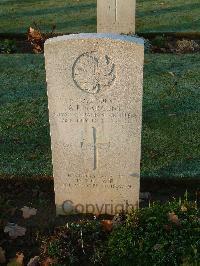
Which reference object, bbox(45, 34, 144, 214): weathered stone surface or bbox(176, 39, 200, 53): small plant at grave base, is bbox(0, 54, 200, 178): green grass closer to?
bbox(176, 39, 200, 53): small plant at grave base

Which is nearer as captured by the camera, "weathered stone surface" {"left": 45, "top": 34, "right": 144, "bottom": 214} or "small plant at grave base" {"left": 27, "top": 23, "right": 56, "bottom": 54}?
"weathered stone surface" {"left": 45, "top": 34, "right": 144, "bottom": 214}

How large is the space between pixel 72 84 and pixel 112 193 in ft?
3.97

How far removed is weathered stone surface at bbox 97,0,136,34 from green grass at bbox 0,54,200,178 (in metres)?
1.02

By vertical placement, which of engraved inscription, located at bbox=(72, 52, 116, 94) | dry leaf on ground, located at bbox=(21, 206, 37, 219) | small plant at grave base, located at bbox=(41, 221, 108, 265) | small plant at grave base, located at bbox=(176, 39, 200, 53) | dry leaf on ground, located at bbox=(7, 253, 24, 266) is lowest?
dry leaf on ground, located at bbox=(7, 253, 24, 266)

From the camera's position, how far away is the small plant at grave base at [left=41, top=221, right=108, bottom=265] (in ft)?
14.4

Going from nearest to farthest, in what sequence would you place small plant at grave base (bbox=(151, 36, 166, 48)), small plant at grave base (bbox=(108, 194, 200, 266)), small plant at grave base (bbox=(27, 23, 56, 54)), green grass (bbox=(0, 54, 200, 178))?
small plant at grave base (bbox=(108, 194, 200, 266)) → green grass (bbox=(0, 54, 200, 178)) → small plant at grave base (bbox=(27, 23, 56, 54)) → small plant at grave base (bbox=(151, 36, 166, 48))

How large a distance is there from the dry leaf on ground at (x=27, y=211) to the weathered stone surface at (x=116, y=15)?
18.4 feet

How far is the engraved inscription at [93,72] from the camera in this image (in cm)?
433

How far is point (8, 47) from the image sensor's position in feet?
32.5

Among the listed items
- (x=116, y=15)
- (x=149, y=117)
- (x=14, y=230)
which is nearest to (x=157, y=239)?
(x=14, y=230)

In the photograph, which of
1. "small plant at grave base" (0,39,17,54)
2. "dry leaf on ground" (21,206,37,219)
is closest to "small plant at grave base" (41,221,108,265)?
"dry leaf on ground" (21,206,37,219)

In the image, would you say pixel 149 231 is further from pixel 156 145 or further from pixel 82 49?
pixel 156 145

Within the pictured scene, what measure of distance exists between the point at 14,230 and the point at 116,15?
608cm

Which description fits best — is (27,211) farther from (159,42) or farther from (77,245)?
(159,42)
